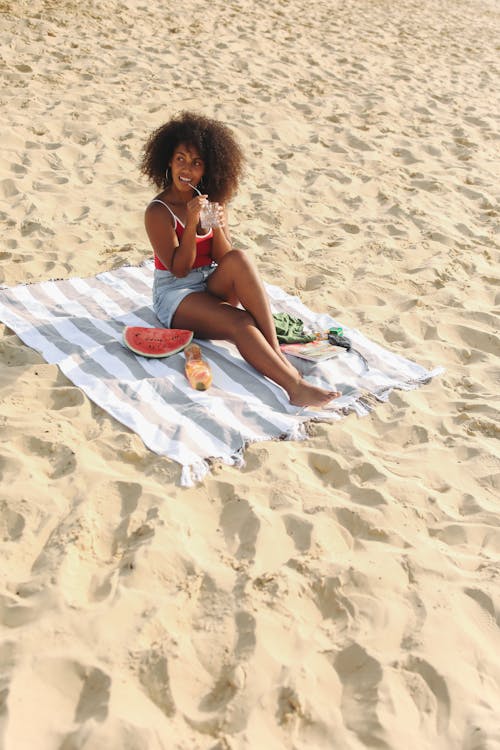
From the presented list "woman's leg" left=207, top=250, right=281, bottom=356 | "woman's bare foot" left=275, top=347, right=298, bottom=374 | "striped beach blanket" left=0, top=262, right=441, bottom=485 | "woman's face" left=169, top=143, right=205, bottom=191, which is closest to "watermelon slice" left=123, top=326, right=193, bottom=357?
"striped beach blanket" left=0, top=262, right=441, bottom=485

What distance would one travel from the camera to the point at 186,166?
138 inches

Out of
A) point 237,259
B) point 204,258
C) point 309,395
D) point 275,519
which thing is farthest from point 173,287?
point 275,519

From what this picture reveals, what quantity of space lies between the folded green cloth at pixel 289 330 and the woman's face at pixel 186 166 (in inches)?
32.1

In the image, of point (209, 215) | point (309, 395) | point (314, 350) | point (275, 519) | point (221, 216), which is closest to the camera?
point (275, 519)

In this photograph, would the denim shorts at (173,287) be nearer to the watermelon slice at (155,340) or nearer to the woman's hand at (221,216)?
the watermelon slice at (155,340)

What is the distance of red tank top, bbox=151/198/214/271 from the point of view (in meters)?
3.53

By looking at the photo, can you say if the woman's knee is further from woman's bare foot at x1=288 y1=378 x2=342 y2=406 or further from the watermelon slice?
woman's bare foot at x1=288 y1=378 x2=342 y2=406

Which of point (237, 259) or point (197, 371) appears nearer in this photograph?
point (197, 371)

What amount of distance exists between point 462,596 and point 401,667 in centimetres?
38

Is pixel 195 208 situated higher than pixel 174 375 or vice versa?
pixel 195 208

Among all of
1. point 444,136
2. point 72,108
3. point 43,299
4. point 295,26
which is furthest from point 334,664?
point 295,26

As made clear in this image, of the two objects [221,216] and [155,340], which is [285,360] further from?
[221,216]

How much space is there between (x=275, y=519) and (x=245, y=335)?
3.58 ft

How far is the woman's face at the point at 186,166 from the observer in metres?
3.49
